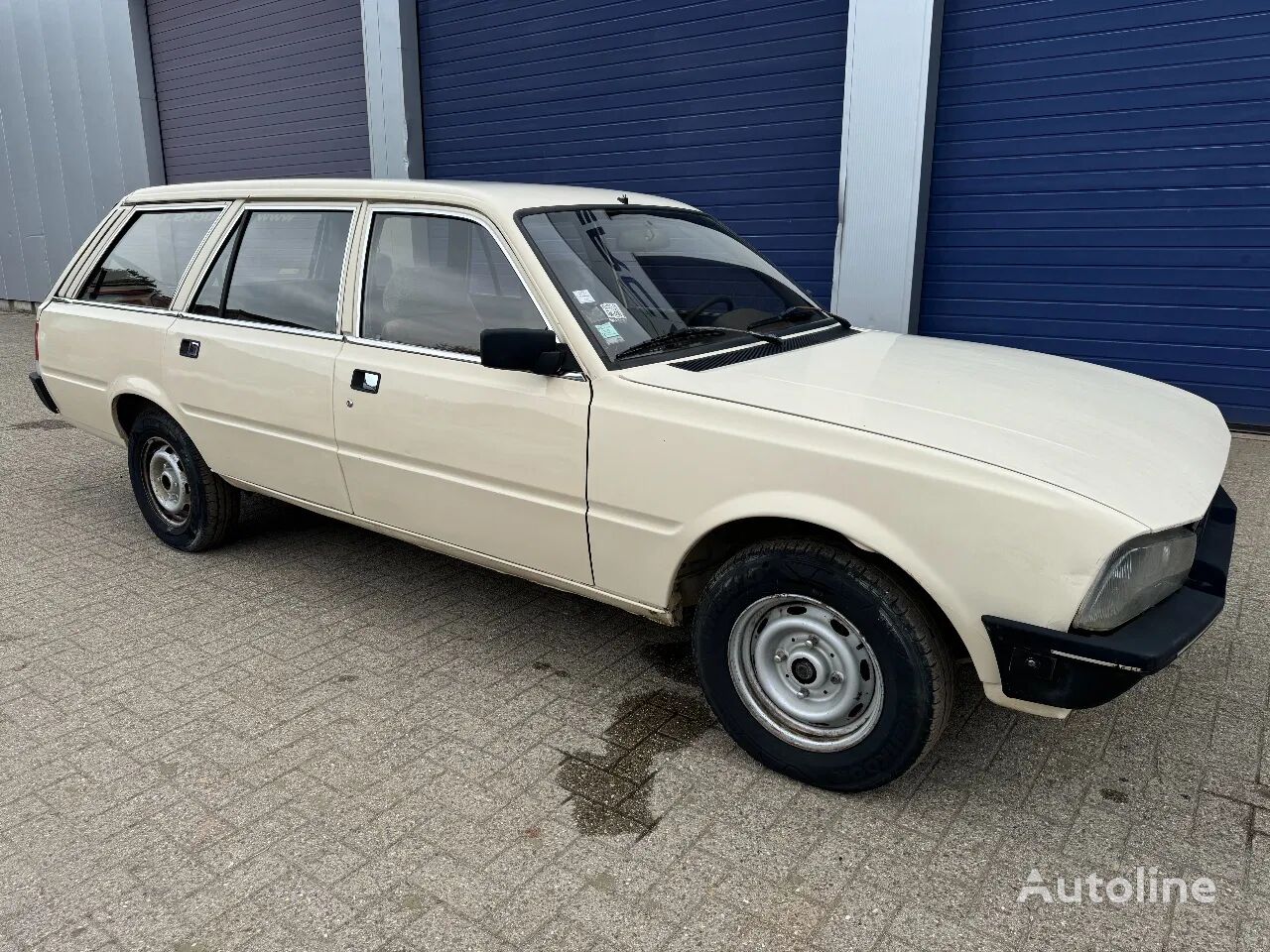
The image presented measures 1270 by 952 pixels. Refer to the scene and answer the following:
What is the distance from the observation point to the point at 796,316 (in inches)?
152

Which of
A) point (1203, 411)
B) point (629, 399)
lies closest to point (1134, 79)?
point (1203, 411)

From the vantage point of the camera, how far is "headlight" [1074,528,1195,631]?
7.64 feet

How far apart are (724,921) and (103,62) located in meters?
16.6

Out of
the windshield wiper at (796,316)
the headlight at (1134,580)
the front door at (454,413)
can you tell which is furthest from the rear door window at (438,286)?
the headlight at (1134,580)

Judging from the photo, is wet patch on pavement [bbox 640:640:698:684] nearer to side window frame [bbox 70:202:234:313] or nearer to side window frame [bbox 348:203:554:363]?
side window frame [bbox 348:203:554:363]

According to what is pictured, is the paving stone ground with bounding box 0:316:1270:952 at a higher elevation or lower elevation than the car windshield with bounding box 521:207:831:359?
lower

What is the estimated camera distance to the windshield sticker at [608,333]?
3.14 m

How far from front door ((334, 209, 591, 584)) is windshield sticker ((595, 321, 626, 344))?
0.61 feet

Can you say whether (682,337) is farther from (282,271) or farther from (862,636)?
(282,271)

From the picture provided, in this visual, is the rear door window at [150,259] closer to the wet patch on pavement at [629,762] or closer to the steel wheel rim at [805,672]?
the wet patch on pavement at [629,762]

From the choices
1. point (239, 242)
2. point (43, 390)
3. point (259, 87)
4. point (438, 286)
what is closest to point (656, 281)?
point (438, 286)

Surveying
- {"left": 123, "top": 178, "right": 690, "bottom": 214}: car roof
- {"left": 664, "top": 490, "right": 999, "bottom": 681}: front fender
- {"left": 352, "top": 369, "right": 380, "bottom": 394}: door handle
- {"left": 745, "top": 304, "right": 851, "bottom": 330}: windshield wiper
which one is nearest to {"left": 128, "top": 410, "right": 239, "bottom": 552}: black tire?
{"left": 123, "top": 178, "right": 690, "bottom": 214}: car roof

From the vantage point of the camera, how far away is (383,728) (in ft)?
10.5

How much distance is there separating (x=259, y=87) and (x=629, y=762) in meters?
12.7
